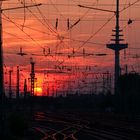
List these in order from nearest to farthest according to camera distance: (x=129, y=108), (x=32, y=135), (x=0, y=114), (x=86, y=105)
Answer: (x=0, y=114) → (x=32, y=135) → (x=129, y=108) → (x=86, y=105)

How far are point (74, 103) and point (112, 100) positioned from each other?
201 ft

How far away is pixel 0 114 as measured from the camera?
33156mm

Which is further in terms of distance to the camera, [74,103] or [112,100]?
[74,103]

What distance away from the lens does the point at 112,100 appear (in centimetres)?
10250

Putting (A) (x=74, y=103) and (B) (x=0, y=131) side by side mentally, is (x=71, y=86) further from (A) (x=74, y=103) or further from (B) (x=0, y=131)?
(B) (x=0, y=131)

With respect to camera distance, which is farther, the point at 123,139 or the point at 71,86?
the point at 71,86

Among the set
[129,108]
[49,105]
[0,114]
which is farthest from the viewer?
[49,105]

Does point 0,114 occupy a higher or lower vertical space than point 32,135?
higher

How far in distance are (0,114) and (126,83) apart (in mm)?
81575

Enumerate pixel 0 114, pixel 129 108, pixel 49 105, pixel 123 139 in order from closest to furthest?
1. pixel 0 114
2. pixel 123 139
3. pixel 129 108
4. pixel 49 105

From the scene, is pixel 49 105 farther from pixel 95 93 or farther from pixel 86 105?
pixel 95 93

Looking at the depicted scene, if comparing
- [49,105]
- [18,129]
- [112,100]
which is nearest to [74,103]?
[49,105]

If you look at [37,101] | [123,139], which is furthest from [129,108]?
[37,101]

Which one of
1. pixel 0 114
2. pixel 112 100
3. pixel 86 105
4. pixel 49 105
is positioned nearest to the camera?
pixel 0 114
